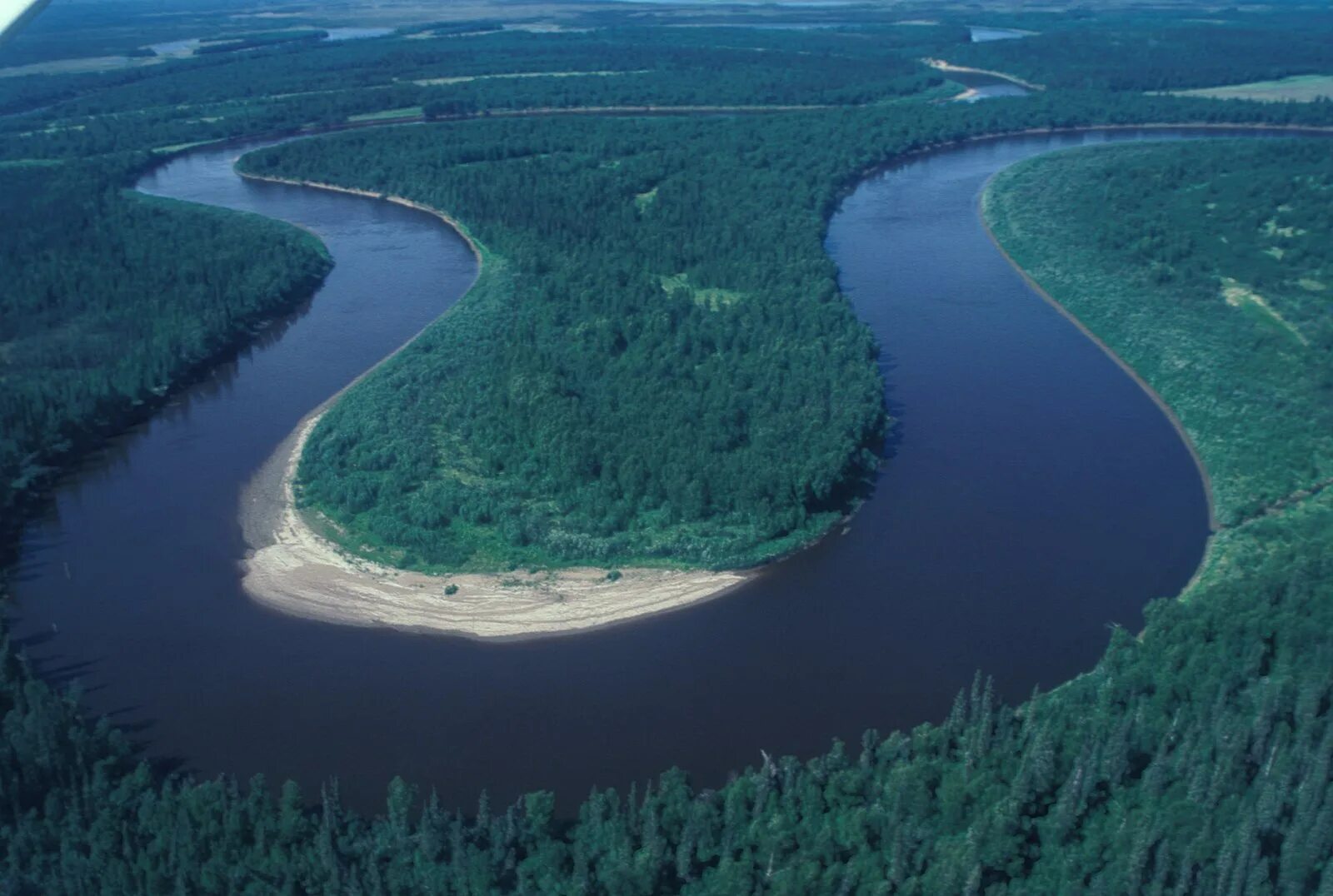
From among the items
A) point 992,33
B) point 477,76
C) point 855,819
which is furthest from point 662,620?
point 992,33

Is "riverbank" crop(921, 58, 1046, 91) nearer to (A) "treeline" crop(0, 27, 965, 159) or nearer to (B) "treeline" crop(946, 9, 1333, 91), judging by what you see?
(B) "treeline" crop(946, 9, 1333, 91)

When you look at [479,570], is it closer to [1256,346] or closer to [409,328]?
[409,328]

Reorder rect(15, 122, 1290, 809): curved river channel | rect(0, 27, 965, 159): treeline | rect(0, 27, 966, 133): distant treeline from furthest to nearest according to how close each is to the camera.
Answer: rect(0, 27, 966, 133): distant treeline, rect(0, 27, 965, 159): treeline, rect(15, 122, 1290, 809): curved river channel

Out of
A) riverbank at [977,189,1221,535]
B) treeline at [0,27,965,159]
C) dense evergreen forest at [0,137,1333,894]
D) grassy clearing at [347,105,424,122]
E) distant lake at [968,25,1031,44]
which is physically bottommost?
dense evergreen forest at [0,137,1333,894]

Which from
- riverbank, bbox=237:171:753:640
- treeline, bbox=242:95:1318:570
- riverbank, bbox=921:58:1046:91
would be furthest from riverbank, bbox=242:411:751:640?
riverbank, bbox=921:58:1046:91

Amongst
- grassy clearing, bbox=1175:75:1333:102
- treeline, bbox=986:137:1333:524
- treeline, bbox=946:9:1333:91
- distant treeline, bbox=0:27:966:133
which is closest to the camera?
treeline, bbox=986:137:1333:524

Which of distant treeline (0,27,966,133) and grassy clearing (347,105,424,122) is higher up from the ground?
distant treeline (0,27,966,133)

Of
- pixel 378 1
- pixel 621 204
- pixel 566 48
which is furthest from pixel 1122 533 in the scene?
pixel 378 1
